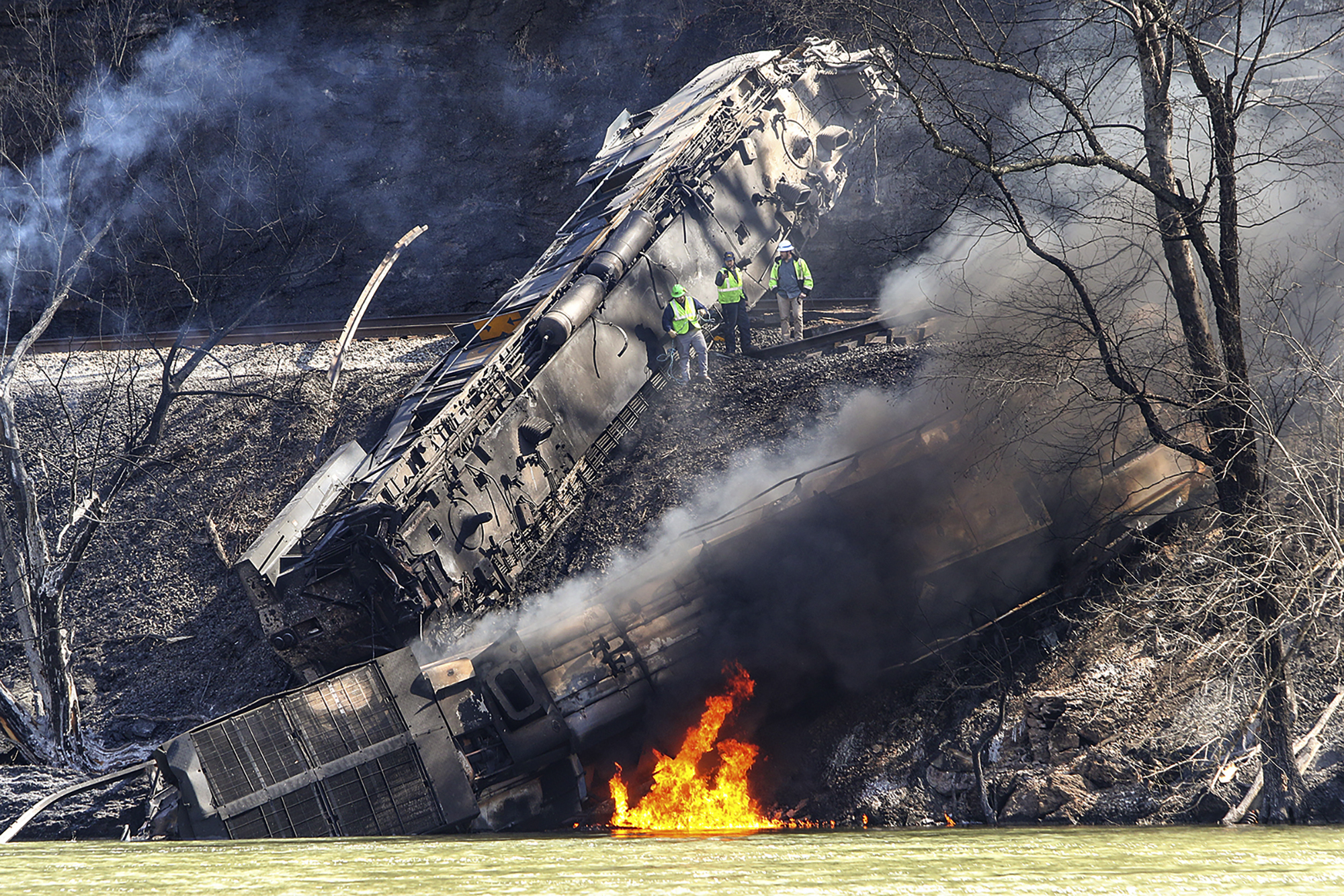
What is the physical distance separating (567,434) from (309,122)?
15393 millimetres

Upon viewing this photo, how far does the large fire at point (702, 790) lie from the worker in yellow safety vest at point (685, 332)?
16.8ft

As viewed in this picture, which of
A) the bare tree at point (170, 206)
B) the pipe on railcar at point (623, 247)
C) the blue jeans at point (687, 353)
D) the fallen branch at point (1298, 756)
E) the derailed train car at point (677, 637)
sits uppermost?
the bare tree at point (170, 206)

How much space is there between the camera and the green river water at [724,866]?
4.43 m

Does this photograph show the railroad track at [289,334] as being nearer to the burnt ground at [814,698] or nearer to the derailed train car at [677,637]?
the burnt ground at [814,698]

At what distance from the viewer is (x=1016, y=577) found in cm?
1061

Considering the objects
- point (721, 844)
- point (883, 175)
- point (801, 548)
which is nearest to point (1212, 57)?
point (883, 175)

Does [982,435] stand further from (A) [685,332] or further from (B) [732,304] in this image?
(B) [732,304]

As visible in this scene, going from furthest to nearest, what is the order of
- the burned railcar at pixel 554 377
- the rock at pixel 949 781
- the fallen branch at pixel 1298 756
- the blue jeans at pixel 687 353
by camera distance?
the blue jeans at pixel 687 353, the burned railcar at pixel 554 377, the rock at pixel 949 781, the fallen branch at pixel 1298 756

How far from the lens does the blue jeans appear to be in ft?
43.4

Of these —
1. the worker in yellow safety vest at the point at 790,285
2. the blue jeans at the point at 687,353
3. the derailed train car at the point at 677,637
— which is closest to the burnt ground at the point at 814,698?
the blue jeans at the point at 687,353

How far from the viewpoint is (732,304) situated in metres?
14.0

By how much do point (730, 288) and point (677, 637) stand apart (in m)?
5.96

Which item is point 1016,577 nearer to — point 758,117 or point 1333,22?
point 758,117

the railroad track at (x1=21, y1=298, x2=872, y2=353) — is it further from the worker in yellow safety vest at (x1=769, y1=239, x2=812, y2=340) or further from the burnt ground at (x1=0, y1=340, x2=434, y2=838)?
the worker in yellow safety vest at (x1=769, y1=239, x2=812, y2=340)
